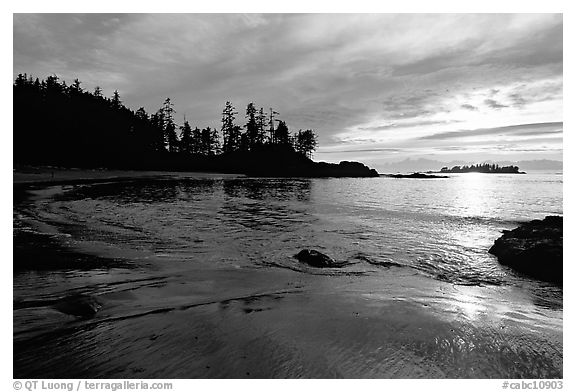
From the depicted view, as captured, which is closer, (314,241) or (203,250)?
(203,250)

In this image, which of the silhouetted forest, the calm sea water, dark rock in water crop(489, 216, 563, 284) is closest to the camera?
the calm sea water

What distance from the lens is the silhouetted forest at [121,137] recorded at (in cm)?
4381

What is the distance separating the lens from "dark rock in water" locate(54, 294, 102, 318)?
172 inches

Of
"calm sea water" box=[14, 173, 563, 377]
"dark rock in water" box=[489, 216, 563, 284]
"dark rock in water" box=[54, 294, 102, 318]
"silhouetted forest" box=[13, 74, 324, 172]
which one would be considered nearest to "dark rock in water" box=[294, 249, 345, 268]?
"calm sea water" box=[14, 173, 563, 377]

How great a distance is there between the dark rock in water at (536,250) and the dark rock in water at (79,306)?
970cm

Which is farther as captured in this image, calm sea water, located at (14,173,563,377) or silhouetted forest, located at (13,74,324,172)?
silhouetted forest, located at (13,74,324,172)

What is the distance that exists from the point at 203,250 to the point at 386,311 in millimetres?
5737

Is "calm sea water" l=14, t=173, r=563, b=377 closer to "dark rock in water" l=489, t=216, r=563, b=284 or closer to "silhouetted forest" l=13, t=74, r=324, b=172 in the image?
"dark rock in water" l=489, t=216, r=563, b=284

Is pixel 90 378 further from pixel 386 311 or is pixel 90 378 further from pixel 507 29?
pixel 507 29
